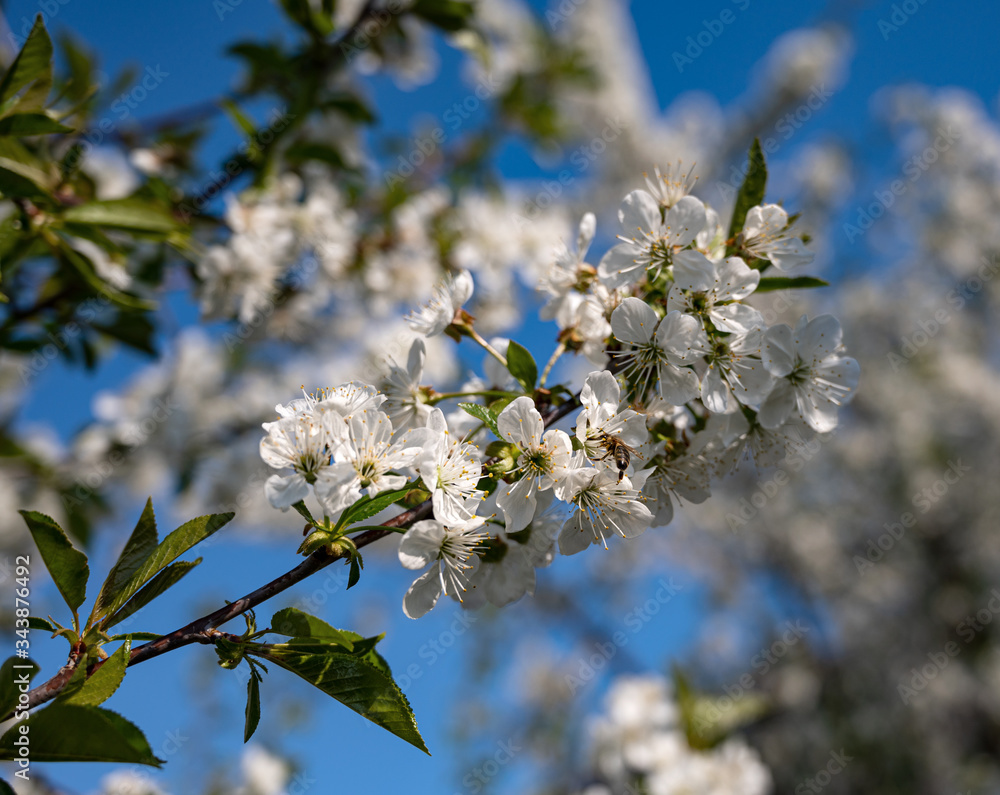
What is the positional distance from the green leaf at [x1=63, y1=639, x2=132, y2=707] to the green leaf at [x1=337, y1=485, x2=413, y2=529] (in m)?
0.30

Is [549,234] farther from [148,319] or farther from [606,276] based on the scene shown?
[606,276]

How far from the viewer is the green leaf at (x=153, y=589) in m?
0.90

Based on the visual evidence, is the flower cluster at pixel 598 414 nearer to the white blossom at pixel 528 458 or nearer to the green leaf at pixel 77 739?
the white blossom at pixel 528 458

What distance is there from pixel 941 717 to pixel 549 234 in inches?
294

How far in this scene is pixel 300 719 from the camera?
650 centimetres

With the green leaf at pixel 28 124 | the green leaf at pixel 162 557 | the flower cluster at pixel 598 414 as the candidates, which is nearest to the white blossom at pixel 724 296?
the flower cluster at pixel 598 414

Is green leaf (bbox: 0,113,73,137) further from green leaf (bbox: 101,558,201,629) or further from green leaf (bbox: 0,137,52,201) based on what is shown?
green leaf (bbox: 101,558,201,629)

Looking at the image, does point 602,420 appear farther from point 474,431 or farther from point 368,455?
point 368,455

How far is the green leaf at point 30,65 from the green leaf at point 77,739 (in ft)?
3.93

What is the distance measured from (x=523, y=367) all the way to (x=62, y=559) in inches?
27.8

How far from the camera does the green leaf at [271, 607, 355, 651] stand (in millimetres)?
908

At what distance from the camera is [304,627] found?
3.00 feet

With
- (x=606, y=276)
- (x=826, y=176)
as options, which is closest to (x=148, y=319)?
(x=606, y=276)

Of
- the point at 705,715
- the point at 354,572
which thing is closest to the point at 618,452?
the point at 354,572
